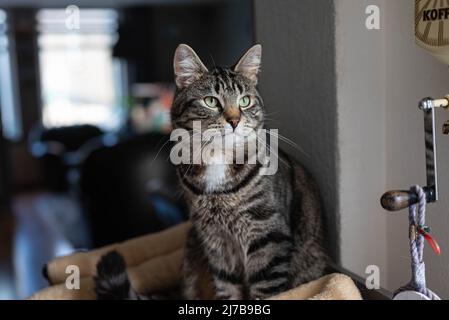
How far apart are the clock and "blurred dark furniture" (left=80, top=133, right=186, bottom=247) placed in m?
1.99

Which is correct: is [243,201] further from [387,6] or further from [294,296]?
[387,6]

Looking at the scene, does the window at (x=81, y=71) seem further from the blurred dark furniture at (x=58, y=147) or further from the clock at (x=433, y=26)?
the clock at (x=433, y=26)

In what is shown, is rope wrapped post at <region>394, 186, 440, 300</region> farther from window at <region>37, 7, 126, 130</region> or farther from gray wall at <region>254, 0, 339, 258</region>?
window at <region>37, 7, 126, 130</region>

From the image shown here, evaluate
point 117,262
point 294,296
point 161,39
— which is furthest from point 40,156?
point 294,296

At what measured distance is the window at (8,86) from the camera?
6.27 m

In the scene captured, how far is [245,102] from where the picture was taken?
1167mm

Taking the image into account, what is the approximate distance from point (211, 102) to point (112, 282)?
18.6 inches

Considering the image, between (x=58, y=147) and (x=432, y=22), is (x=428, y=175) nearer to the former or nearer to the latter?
(x=432, y=22)

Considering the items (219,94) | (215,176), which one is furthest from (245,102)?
(215,176)

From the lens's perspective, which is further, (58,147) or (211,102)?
(58,147)

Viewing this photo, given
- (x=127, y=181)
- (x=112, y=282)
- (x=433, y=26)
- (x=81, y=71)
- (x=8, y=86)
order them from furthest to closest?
(x=81, y=71), (x=8, y=86), (x=127, y=181), (x=112, y=282), (x=433, y=26)

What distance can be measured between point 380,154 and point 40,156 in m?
5.50

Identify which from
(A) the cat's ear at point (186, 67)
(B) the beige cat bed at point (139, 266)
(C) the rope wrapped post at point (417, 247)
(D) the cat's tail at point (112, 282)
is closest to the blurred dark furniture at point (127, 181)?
(B) the beige cat bed at point (139, 266)

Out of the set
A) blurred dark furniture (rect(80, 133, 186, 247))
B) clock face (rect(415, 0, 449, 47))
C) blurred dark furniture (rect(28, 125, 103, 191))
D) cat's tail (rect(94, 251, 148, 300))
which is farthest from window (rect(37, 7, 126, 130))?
clock face (rect(415, 0, 449, 47))
